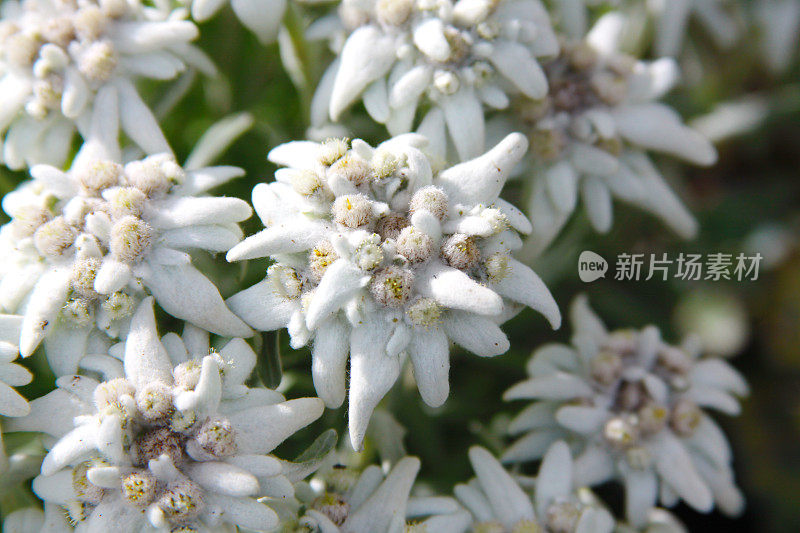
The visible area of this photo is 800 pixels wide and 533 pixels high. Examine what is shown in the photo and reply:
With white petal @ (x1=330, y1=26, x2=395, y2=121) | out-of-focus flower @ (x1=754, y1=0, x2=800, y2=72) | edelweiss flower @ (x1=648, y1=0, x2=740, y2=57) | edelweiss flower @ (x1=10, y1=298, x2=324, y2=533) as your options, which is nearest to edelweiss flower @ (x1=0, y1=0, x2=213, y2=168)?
white petal @ (x1=330, y1=26, x2=395, y2=121)

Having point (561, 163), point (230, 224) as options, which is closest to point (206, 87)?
point (230, 224)

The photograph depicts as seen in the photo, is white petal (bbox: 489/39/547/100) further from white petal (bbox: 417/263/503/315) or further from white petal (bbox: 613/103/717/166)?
white petal (bbox: 417/263/503/315)

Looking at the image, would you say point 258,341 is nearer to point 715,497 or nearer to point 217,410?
point 217,410

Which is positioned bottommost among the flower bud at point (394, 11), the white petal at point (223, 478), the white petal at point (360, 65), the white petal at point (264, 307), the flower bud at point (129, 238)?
the white petal at point (223, 478)

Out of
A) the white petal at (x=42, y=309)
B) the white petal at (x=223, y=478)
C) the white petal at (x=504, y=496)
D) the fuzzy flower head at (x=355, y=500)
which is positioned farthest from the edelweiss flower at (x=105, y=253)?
the white petal at (x=504, y=496)

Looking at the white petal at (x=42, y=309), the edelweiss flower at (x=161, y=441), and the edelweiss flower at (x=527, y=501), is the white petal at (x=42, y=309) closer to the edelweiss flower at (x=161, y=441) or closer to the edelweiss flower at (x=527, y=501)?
the edelweiss flower at (x=161, y=441)
